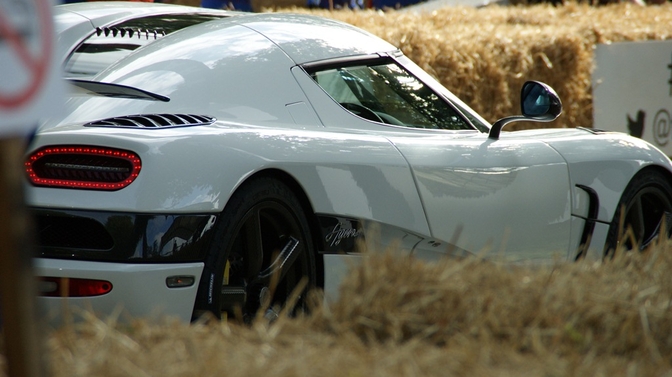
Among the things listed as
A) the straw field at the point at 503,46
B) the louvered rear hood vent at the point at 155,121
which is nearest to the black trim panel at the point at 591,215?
the louvered rear hood vent at the point at 155,121

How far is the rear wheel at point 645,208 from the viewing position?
4910 millimetres

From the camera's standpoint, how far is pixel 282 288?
3.60 metres

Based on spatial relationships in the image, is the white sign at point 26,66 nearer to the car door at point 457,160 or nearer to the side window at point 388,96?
the car door at point 457,160

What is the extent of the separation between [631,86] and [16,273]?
350 inches

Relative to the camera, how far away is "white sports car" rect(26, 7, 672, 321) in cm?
309

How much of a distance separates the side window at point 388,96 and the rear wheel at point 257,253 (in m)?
0.83

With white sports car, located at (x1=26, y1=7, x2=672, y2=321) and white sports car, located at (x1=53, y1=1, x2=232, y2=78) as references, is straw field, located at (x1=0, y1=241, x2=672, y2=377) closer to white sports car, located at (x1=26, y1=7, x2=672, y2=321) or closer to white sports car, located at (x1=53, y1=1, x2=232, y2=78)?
white sports car, located at (x1=26, y1=7, x2=672, y2=321)

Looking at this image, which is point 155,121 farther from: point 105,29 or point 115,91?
point 105,29

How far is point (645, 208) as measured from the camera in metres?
5.21

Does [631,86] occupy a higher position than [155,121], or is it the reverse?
[155,121]

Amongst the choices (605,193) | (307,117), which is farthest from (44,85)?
(605,193)

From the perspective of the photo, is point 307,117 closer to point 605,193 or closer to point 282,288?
point 282,288

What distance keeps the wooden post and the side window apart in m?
2.52

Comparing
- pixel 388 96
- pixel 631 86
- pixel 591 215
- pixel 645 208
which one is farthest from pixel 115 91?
pixel 631 86
